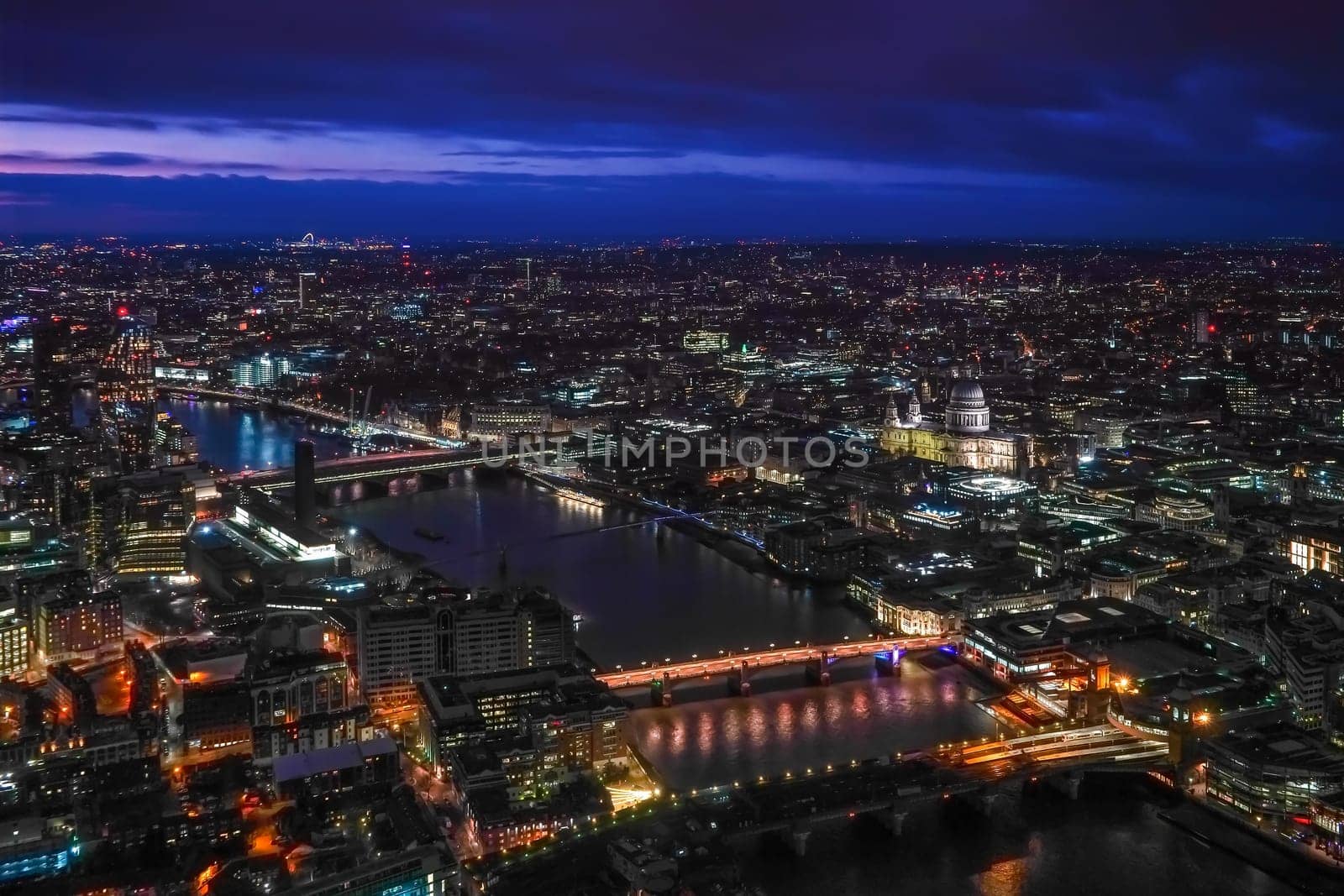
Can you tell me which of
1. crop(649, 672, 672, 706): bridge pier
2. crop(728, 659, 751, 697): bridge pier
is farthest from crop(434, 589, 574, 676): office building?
crop(728, 659, 751, 697): bridge pier

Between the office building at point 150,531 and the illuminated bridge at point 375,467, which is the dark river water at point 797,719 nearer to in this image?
the illuminated bridge at point 375,467

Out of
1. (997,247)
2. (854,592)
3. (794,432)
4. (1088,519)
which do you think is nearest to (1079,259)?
(997,247)

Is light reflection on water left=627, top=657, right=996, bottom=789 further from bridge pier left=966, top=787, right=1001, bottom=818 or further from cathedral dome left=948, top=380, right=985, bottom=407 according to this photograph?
cathedral dome left=948, top=380, right=985, bottom=407

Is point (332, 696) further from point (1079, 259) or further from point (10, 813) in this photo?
point (1079, 259)

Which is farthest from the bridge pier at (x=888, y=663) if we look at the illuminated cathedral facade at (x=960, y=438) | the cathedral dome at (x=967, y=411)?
the cathedral dome at (x=967, y=411)

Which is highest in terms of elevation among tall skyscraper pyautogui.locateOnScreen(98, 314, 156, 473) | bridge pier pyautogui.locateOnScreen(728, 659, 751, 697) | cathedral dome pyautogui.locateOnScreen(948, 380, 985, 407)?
cathedral dome pyautogui.locateOnScreen(948, 380, 985, 407)

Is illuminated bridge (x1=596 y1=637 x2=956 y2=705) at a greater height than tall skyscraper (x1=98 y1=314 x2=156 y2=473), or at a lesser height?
lesser
